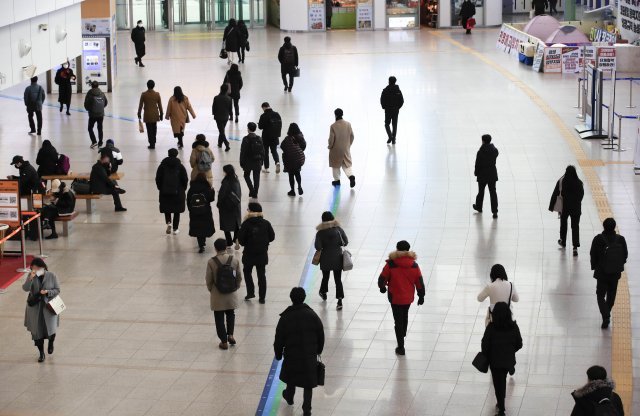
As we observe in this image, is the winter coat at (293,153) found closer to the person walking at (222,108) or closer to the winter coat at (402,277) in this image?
the person walking at (222,108)

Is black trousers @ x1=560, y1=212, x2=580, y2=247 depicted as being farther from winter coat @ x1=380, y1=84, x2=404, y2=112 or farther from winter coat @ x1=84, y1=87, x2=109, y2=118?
winter coat @ x1=84, y1=87, x2=109, y2=118

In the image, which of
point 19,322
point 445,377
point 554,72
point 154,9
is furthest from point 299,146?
point 154,9

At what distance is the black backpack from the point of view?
12.6 m

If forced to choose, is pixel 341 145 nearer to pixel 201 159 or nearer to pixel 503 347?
pixel 201 159

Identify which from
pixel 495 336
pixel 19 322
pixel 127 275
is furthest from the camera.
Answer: pixel 127 275

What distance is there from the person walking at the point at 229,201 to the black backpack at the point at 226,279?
3.47m

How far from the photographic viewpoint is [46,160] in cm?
1925

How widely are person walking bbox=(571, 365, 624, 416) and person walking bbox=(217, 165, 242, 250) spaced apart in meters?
7.79

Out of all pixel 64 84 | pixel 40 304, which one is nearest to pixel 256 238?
pixel 40 304

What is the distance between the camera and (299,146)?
62.0 ft

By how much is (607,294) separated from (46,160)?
9781 millimetres

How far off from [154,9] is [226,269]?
3568 centimetres

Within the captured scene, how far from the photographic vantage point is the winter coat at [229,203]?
16062 mm

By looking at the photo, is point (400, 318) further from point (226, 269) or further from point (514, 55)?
point (514, 55)
